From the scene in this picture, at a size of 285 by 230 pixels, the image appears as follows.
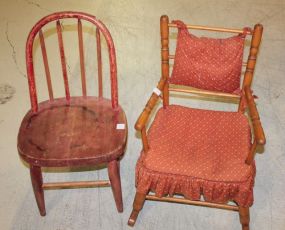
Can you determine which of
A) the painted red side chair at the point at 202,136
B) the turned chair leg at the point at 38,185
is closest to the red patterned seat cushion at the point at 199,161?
the painted red side chair at the point at 202,136

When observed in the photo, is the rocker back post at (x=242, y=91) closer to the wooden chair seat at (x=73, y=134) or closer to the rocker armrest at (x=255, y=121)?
the rocker armrest at (x=255, y=121)

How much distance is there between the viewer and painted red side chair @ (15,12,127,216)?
1733 millimetres

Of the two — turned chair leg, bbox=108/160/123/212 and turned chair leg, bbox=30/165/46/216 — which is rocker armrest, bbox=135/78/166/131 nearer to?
turned chair leg, bbox=108/160/123/212

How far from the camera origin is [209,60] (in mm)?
1907

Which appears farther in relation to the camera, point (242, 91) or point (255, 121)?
point (242, 91)

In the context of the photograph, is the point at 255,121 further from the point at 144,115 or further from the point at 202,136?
the point at 144,115

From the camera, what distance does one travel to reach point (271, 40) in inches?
135

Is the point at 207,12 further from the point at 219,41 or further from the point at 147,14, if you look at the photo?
the point at 219,41

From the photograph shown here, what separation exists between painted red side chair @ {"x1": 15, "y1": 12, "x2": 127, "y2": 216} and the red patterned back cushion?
1.12ft

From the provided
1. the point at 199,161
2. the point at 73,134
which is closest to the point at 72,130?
the point at 73,134

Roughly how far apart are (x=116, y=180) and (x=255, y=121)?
711 mm

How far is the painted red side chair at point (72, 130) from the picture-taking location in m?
1.73

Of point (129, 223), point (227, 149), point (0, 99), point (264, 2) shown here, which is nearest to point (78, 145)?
point (129, 223)

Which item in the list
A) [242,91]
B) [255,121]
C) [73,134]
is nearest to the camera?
[255,121]
